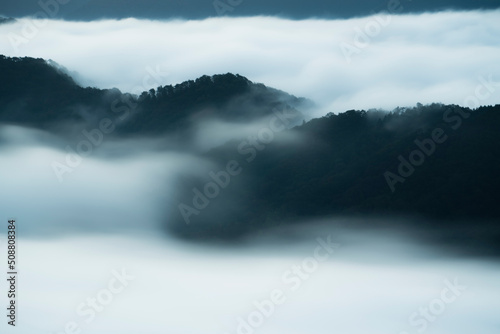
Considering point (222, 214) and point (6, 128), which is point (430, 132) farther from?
point (6, 128)

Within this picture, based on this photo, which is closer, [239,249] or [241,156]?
[239,249]

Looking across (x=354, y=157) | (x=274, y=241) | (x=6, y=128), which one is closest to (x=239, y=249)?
A: (x=274, y=241)

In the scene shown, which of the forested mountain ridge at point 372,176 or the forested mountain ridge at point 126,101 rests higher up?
the forested mountain ridge at point 126,101

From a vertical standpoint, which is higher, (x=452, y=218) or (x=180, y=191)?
(x=180, y=191)

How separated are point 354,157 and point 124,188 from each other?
982 centimetres

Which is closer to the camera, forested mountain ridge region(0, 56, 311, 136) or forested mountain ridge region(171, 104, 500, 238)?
forested mountain ridge region(171, 104, 500, 238)

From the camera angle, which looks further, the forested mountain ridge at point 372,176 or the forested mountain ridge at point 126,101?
the forested mountain ridge at point 126,101

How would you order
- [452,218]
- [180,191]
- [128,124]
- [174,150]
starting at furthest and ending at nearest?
1. [128,124]
2. [174,150]
3. [180,191]
4. [452,218]

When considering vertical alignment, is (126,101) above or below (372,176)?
above

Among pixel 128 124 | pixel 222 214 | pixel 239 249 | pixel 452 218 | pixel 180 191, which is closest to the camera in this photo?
pixel 452 218

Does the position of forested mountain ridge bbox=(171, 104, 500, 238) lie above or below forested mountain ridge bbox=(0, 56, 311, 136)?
below

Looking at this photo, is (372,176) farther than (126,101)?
No

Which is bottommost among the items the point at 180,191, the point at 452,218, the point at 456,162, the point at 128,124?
the point at 452,218

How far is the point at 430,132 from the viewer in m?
27.6
